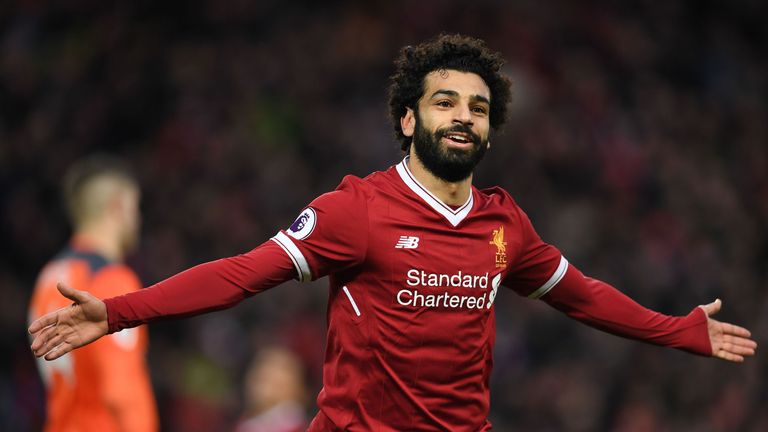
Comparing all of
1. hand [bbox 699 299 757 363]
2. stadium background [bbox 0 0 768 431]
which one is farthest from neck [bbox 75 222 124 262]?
stadium background [bbox 0 0 768 431]

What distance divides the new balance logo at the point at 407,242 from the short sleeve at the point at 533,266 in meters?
0.41

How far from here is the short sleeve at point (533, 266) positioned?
3.91 metres

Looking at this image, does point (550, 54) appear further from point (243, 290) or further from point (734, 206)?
point (243, 290)

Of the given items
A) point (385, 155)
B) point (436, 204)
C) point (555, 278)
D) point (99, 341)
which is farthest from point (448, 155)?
point (385, 155)

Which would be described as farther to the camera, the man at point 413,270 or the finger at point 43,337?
the man at point 413,270

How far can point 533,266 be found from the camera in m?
3.96

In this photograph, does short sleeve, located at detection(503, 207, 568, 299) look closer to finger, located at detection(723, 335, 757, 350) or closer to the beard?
the beard

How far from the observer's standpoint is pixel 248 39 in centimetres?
1140

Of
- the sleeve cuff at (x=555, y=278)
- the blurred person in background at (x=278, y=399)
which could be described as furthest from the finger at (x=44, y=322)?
the blurred person in background at (x=278, y=399)

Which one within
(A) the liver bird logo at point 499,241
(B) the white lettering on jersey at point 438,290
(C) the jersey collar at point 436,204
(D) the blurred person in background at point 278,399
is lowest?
(D) the blurred person in background at point 278,399

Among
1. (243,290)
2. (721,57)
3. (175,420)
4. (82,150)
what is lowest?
(175,420)

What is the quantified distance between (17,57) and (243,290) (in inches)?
308

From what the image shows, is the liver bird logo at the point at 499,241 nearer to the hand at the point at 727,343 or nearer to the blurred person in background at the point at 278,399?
the hand at the point at 727,343

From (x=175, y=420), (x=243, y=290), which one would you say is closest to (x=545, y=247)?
(x=243, y=290)
